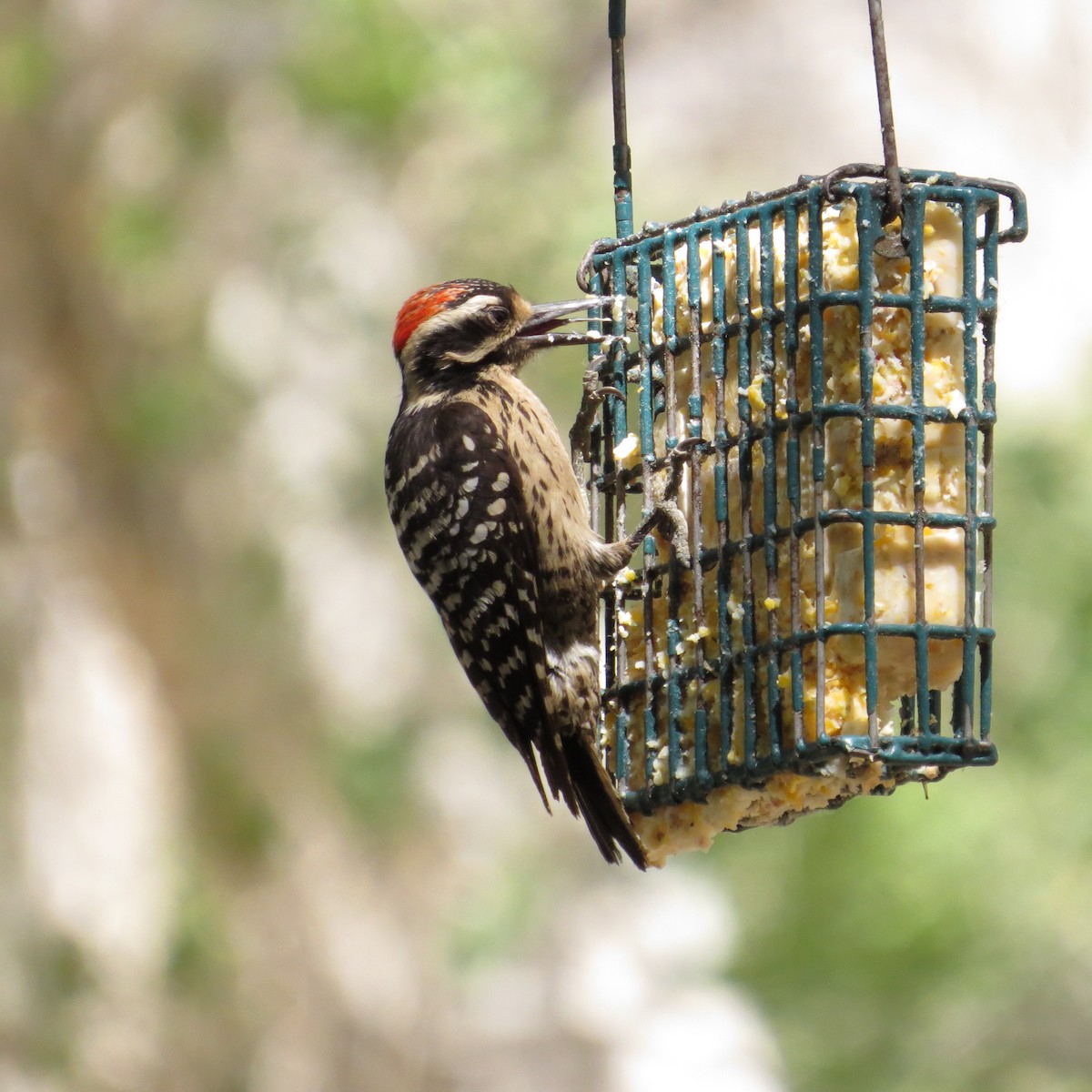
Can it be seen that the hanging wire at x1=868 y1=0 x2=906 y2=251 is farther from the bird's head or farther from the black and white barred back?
the bird's head

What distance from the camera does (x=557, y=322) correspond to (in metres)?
4.15

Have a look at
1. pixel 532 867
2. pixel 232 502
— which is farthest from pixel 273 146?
pixel 532 867

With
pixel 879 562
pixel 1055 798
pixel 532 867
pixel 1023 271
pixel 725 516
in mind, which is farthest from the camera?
pixel 1023 271

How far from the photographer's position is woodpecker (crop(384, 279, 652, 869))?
12.6 ft

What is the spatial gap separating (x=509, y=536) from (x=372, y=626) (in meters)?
5.64

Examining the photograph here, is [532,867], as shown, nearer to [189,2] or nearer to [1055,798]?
[1055,798]

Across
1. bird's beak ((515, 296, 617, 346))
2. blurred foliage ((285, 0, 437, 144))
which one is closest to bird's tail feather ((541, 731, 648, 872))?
bird's beak ((515, 296, 617, 346))

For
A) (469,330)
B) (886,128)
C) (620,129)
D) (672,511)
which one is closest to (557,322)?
(469,330)

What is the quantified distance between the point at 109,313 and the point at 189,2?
152 centimetres

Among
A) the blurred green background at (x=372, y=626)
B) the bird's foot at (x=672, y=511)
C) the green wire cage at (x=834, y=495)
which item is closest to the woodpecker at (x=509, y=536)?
the bird's foot at (x=672, y=511)

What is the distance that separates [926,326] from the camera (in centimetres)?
319

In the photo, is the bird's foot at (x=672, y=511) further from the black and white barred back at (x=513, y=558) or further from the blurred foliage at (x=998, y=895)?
the blurred foliage at (x=998, y=895)

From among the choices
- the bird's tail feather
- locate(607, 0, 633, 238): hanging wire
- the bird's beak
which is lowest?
the bird's tail feather

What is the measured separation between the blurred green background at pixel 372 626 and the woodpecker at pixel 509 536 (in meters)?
4.41
